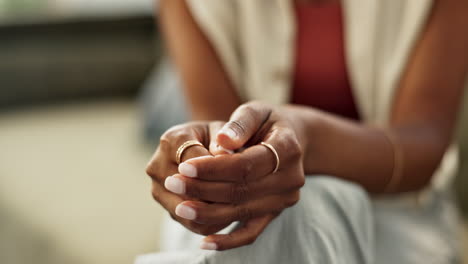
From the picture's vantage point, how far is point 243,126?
1.47 feet

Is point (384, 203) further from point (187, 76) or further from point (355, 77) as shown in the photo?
point (187, 76)

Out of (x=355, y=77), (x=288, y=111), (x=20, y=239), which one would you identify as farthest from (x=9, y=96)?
(x=288, y=111)

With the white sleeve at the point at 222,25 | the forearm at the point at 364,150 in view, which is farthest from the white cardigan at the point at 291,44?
the forearm at the point at 364,150

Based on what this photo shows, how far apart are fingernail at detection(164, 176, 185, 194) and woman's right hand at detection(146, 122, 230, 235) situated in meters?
0.03

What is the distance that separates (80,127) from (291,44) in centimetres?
79

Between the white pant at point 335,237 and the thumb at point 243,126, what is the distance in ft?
0.34

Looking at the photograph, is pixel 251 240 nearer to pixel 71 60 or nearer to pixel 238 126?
pixel 238 126

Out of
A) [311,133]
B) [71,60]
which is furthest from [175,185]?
[71,60]

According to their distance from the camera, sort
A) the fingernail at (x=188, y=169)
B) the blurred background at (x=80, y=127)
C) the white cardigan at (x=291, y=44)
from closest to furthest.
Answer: the fingernail at (x=188, y=169), the white cardigan at (x=291, y=44), the blurred background at (x=80, y=127)

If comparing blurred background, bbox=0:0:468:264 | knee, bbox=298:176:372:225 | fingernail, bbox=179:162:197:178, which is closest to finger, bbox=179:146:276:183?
fingernail, bbox=179:162:197:178

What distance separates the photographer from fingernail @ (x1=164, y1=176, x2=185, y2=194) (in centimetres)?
42

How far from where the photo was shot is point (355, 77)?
82 cm

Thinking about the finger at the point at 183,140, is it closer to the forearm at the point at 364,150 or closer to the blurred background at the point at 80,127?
the forearm at the point at 364,150

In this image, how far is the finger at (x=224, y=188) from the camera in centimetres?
43
